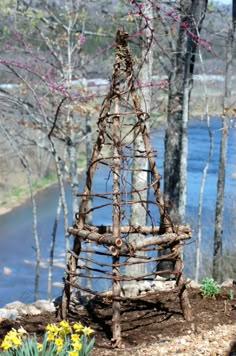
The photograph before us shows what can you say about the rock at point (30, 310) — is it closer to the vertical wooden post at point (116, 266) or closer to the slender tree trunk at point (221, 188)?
the vertical wooden post at point (116, 266)

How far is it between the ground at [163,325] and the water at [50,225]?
661 cm

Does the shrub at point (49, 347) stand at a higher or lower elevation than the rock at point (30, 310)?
higher

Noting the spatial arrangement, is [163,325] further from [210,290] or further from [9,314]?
[9,314]

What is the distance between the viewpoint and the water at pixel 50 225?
1334 cm

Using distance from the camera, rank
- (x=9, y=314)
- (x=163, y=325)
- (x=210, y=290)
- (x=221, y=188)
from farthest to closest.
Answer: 1. (x=221, y=188)
2. (x=210, y=290)
3. (x=9, y=314)
4. (x=163, y=325)

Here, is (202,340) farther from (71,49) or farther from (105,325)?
(71,49)

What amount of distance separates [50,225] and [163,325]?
40.4ft

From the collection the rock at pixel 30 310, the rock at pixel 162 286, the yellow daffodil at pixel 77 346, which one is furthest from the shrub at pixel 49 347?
the rock at pixel 162 286

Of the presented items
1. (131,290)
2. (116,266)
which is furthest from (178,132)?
(116,266)

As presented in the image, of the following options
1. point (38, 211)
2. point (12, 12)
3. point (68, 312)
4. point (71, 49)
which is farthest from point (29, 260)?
point (68, 312)

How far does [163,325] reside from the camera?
4.24m

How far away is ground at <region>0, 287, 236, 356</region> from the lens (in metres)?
3.80

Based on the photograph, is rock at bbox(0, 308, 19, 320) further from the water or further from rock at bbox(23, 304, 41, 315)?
the water

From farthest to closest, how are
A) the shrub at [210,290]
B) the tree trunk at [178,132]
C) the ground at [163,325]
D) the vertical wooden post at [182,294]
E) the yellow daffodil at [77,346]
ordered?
the tree trunk at [178,132], the shrub at [210,290], the vertical wooden post at [182,294], the ground at [163,325], the yellow daffodil at [77,346]
